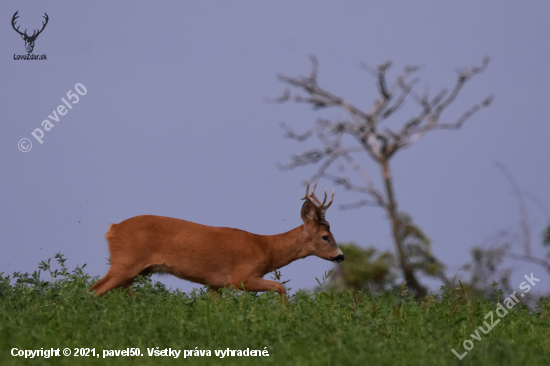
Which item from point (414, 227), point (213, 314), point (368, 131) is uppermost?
point (368, 131)

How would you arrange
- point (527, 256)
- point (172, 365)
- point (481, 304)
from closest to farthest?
point (172, 365) → point (481, 304) → point (527, 256)

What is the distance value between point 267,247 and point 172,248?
153 centimetres

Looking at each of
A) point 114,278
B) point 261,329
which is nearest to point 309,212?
point 114,278

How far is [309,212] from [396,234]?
636cm

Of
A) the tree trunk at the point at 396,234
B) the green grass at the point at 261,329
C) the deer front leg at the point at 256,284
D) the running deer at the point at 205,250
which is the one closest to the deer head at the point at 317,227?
the running deer at the point at 205,250

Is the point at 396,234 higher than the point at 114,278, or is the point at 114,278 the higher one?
the point at 396,234

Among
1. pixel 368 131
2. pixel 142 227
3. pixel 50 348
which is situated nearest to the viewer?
pixel 50 348

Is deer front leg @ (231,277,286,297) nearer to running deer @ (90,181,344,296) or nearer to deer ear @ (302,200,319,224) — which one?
running deer @ (90,181,344,296)

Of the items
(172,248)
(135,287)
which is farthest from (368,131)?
(135,287)

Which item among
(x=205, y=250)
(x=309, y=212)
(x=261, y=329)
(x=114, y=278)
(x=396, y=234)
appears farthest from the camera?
(x=396, y=234)

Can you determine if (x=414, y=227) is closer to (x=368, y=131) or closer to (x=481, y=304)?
(x=368, y=131)

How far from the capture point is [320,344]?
5832 mm

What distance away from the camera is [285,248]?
11.1 metres

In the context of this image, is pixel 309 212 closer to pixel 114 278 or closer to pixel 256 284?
pixel 256 284
